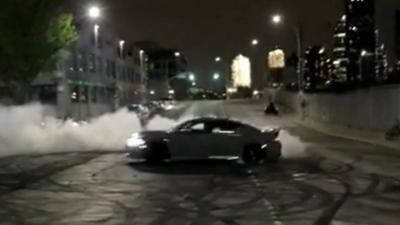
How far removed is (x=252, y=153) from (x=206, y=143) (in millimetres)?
Answer: 1389

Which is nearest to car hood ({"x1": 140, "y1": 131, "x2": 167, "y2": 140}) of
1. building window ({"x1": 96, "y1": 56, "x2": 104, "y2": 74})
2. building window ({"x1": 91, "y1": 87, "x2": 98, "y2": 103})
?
building window ({"x1": 91, "y1": 87, "x2": 98, "y2": 103})

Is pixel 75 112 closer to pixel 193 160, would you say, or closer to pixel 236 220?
pixel 193 160

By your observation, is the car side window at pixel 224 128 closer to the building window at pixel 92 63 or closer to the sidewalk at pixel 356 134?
the sidewalk at pixel 356 134

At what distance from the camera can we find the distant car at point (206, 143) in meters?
23.5

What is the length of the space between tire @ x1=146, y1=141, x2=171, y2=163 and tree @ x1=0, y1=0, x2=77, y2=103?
20.9 meters

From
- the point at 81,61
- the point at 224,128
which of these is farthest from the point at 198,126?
the point at 81,61

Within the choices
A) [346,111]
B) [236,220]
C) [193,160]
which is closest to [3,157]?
[193,160]

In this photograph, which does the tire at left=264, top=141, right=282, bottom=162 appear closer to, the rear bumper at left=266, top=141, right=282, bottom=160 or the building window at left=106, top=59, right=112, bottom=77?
the rear bumper at left=266, top=141, right=282, bottom=160

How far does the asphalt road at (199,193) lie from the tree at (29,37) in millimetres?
18379

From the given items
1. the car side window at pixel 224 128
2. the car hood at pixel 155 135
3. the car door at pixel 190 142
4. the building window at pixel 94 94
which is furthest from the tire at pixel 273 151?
the building window at pixel 94 94

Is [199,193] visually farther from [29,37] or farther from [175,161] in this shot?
[29,37]

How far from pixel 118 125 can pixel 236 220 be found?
33.0 metres

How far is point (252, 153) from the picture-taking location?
24000 millimetres

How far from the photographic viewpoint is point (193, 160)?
24703 mm
